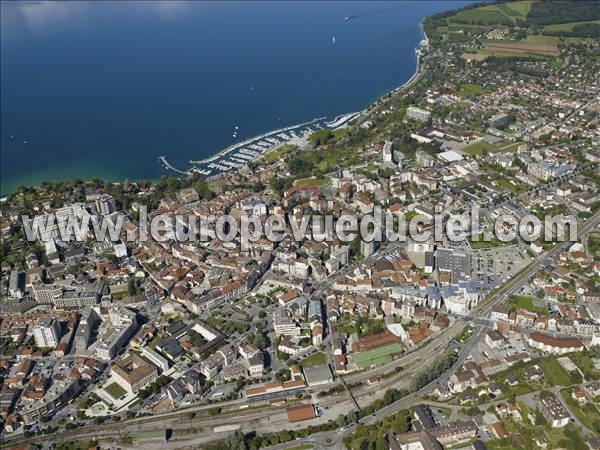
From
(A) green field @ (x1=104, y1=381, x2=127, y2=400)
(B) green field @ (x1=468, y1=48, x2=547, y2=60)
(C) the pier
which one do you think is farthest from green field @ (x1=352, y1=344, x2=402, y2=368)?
(B) green field @ (x1=468, y1=48, x2=547, y2=60)

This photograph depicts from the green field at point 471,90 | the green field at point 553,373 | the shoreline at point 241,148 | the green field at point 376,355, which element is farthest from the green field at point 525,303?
the green field at point 471,90

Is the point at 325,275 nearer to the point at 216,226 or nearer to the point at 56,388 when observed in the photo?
the point at 216,226

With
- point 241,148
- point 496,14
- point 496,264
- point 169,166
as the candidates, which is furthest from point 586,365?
point 496,14

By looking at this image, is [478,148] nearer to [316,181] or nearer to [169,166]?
[316,181]

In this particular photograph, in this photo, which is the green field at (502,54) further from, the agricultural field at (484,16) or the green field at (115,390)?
the green field at (115,390)

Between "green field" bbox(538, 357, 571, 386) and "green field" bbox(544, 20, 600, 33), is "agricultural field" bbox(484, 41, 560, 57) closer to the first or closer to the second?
"green field" bbox(544, 20, 600, 33)

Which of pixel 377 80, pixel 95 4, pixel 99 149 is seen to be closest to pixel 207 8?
pixel 95 4
